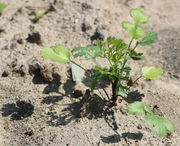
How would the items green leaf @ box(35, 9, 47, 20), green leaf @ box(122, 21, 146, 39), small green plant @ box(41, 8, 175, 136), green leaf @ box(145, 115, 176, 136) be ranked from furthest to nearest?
green leaf @ box(35, 9, 47, 20) < green leaf @ box(122, 21, 146, 39) < small green plant @ box(41, 8, 175, 136) < green leaf @ box(145, 115, 176, 136)

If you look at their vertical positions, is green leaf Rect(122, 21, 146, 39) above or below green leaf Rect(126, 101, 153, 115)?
above

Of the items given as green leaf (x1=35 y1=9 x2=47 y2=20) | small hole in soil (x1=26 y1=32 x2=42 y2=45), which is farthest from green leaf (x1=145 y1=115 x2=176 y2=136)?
green leaf (x1=35 y1=9 x2=47 y2=20)

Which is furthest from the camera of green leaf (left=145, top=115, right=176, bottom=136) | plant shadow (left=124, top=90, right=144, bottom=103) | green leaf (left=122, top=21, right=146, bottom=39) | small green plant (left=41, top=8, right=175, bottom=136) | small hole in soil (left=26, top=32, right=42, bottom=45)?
small hole in soil (left=26, top=32, right=42, bottom=45)

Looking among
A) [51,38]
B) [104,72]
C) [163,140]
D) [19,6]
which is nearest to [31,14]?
[19,6]

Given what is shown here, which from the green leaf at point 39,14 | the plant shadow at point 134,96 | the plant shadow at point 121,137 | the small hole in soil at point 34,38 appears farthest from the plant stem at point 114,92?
the green leaf at point 39,14

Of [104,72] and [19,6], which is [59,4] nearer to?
[19,6]

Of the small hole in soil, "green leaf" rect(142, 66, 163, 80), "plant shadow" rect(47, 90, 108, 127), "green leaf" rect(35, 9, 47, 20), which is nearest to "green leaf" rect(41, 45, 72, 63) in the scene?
"plant shadow" rect(47, 90, 108, 127)

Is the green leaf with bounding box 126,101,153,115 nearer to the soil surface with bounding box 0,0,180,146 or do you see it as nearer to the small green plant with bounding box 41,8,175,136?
the small green plant with bounding box 41,8,175,136

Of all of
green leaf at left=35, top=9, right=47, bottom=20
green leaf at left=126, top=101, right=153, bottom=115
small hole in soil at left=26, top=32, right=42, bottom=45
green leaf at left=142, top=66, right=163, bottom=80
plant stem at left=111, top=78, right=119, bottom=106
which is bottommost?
green leaf at left=126, top=101, right=153, bottom=115

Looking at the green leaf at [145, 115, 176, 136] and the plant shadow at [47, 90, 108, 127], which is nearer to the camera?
the green leaf at [145, 115, 176, 136]
